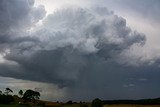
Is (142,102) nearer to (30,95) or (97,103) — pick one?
(97,103)

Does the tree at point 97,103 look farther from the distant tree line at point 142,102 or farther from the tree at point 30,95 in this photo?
the tree at point 30,95

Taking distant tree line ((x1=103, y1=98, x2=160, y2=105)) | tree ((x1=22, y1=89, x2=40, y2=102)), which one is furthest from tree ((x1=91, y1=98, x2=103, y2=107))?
tree ((x1=22, y1=89, x2=40, y2=102))

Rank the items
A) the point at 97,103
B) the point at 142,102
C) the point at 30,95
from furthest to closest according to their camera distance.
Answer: the point at 30,95 < the point at 142,102 < the point at 97,103

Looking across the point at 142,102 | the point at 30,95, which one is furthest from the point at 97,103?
the point at 30,95

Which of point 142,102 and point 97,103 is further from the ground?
point 142,102

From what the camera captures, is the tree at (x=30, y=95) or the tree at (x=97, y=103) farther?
the tree at (x=30, y=95)

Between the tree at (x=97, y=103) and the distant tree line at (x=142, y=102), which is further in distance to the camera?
the distant tree line at (x=142, y=102)

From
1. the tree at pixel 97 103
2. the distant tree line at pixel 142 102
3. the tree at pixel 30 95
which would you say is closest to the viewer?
the tree at pixel 97 103

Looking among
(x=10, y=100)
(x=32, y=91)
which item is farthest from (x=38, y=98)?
(x=10, y=100)

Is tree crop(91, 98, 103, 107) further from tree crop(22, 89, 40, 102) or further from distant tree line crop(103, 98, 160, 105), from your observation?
tree crop(22, 89, 40, 102)

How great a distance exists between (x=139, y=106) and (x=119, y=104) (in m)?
8.78

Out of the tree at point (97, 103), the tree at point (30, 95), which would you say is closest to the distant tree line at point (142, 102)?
the tree at point (97, 103)

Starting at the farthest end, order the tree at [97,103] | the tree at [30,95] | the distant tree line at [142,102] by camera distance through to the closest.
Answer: the tree at [30,95]
the distant tree line at [142,102]
the tree at [97,103]

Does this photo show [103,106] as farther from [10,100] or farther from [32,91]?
[32,91]
